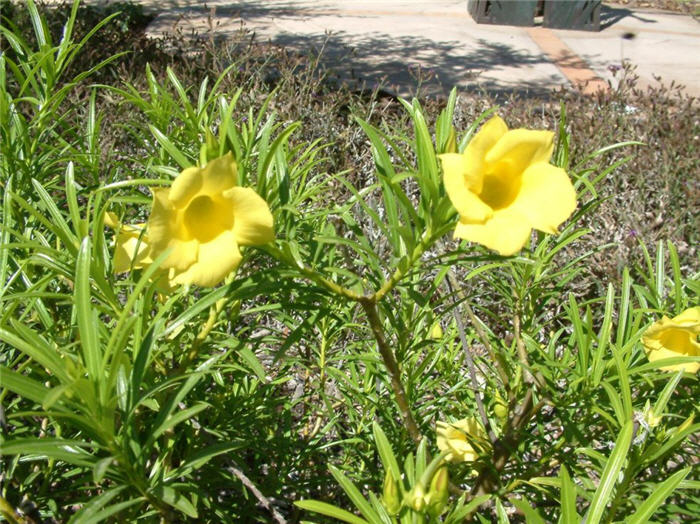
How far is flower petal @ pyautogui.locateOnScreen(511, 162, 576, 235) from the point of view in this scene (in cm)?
80

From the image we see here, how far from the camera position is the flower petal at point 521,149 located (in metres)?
0.81

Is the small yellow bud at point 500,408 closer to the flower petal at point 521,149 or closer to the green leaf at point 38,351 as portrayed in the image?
the flower petal at point 521,149

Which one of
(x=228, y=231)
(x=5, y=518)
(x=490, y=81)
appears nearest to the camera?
(x=228, y=231)

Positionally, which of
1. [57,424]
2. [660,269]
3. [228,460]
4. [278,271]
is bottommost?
[228,460]

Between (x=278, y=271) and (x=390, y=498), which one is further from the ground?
(x=278, y=271)

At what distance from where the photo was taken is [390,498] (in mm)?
801

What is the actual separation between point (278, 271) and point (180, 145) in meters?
0.47

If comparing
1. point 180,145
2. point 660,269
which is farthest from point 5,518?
point 660,269

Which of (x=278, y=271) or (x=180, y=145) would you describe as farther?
(x=180, y=145)

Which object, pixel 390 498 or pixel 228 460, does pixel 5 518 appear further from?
pixel 390 498

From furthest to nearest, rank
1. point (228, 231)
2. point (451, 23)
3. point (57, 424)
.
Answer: point (451, 23), point (57, 424), point (228, 231)

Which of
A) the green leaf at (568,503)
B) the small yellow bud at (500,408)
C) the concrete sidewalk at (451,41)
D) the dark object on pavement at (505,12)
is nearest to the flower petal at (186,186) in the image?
the green leaf at (568,503)

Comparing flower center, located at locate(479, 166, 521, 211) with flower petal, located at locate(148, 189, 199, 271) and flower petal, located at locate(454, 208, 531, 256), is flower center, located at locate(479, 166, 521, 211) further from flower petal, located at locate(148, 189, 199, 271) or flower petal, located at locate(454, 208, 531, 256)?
flower petal, located at locate(148, 189, 199, 271)

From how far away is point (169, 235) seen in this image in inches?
29.7
